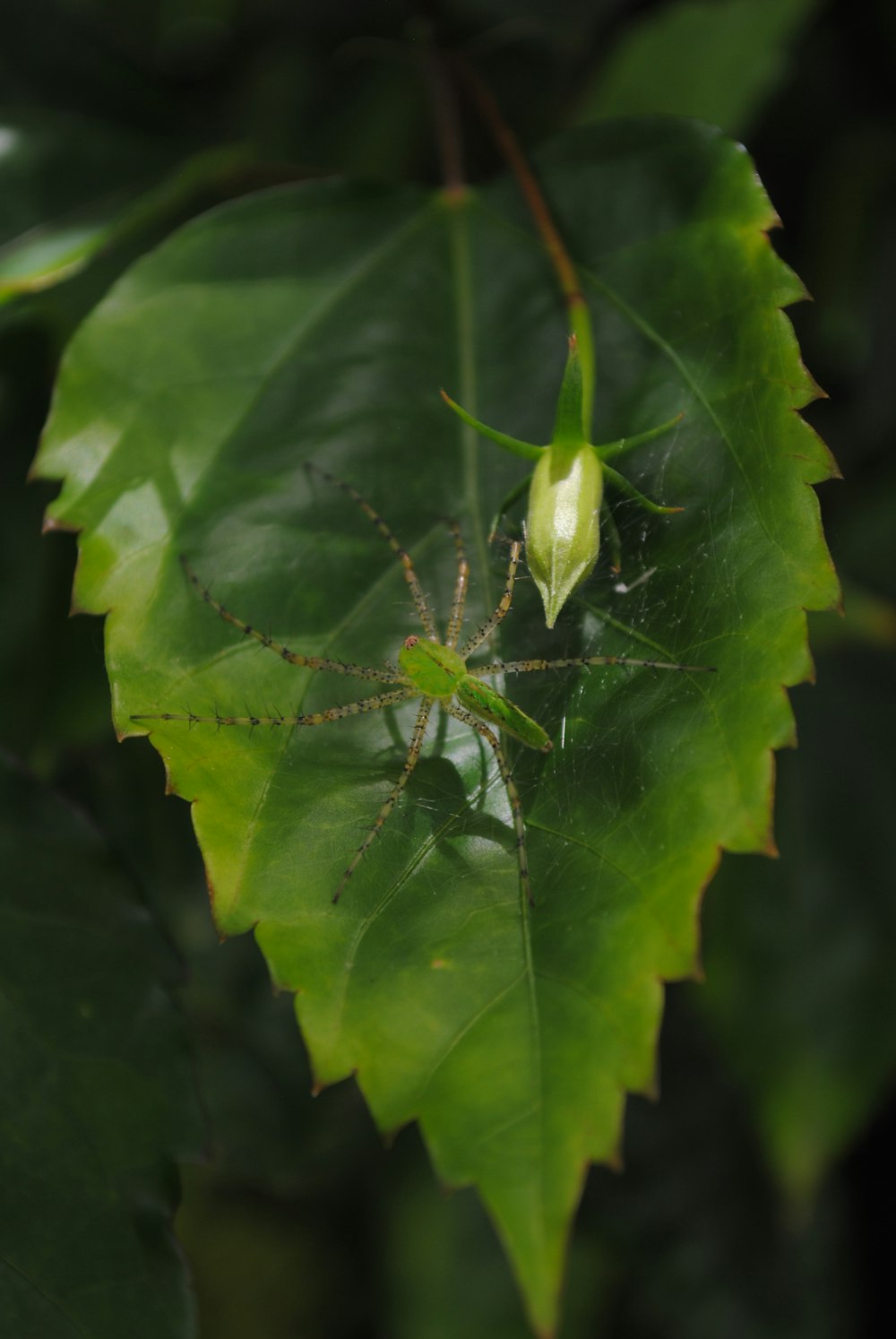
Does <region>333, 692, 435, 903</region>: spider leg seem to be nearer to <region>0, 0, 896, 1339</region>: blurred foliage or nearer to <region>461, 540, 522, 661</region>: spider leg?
<region>461, 540, 522, 661</region>: spider leg

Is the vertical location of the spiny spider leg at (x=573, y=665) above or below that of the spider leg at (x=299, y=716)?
above

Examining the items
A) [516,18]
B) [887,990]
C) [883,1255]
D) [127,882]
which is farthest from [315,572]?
[883,1255]

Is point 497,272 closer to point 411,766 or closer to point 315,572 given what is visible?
point 315,572

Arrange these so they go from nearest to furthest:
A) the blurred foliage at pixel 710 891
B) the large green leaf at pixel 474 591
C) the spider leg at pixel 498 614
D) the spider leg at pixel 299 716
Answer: the large green leaf at pixel 474 591 → the spider leg at pixel 299 716 → the spider leg at pixel 498 614 → the blurred foliage at pixel 710 891

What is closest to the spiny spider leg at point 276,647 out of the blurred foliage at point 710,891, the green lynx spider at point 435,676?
the green lynx spider at point 435,676

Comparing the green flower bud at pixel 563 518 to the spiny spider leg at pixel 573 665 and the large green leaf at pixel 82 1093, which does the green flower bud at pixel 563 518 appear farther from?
the large green leaf at pixel 82 1093

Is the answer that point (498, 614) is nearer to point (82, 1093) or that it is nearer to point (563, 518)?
point (563, 518)
